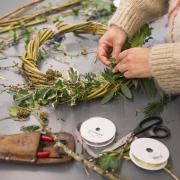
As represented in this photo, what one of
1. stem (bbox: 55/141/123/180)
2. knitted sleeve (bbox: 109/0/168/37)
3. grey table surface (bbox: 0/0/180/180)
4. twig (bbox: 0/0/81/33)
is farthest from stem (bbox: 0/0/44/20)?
stem (bbox: 55/141/123/180)

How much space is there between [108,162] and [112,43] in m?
0.38

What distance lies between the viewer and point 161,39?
109cm

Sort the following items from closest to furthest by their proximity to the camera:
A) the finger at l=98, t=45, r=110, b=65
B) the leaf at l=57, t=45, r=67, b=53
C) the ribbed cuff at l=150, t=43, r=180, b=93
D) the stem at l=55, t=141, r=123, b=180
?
1. the stem at l=55, t=141, r=123, b=180
2. the ribbed cuff at l=150, t=43, r=180, b=93
3. the finger at l=98, t=45, r=110, b=65
4. the leaf at l=57, t=45, r=67, b=53

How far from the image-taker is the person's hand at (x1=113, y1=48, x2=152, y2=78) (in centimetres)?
86

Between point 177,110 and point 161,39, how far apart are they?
29cm

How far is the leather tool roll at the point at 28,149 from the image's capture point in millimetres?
747

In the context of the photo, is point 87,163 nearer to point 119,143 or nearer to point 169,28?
point 119,143

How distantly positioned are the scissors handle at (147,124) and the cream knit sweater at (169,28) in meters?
0.08

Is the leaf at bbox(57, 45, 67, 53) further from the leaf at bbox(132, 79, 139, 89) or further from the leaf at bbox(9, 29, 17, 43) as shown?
the leaf at bbox(132, 79, 139, 89)

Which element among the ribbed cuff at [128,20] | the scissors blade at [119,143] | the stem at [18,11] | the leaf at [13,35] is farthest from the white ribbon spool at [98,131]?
the stem at [18,11]

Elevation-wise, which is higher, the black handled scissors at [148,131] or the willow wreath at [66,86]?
the willow wreath at [66,86]

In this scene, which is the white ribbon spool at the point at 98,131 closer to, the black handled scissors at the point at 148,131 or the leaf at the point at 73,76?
the black handled scissors at the point at 148,131

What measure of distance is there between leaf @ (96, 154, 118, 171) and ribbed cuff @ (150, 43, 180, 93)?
0.23 meters

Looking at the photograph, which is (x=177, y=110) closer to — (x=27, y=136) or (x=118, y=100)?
(x=118, y=100)
